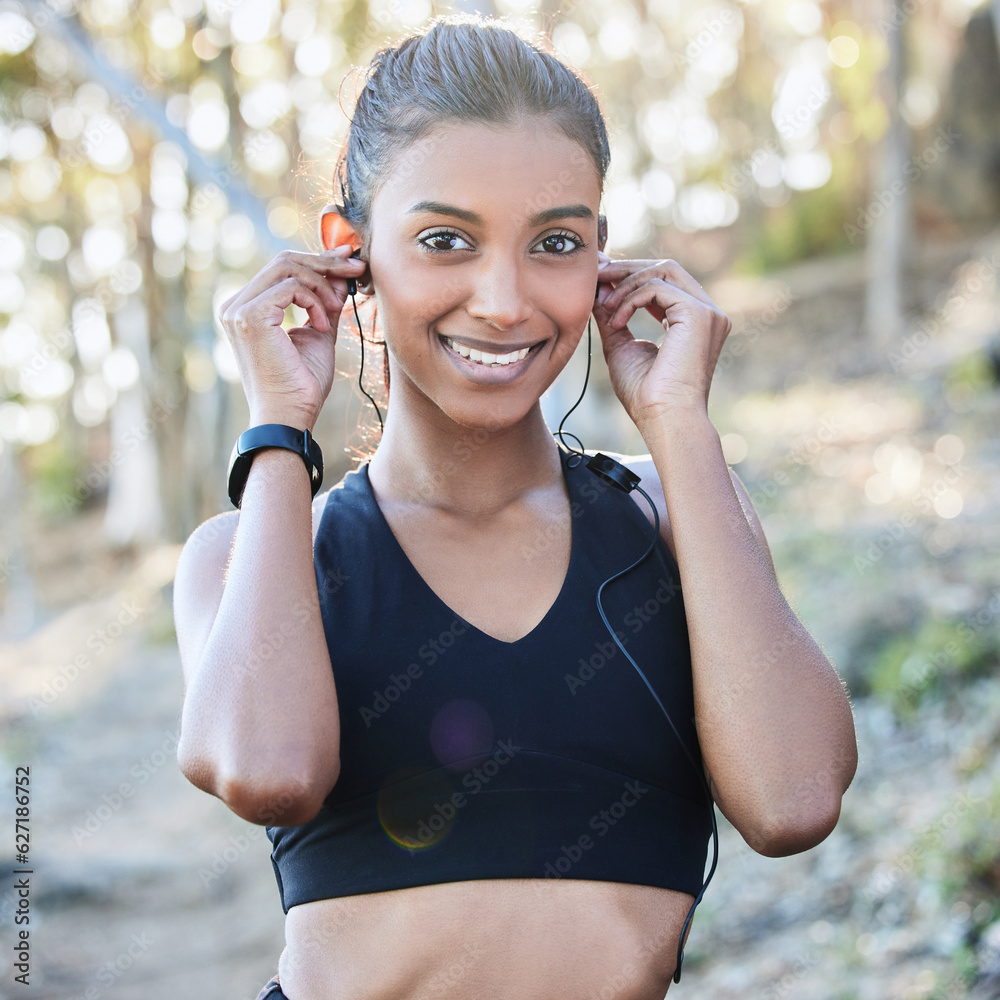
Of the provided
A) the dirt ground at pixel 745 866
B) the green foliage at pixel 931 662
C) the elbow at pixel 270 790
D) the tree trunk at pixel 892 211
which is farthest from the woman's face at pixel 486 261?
the tree trunk at pixel 892 211

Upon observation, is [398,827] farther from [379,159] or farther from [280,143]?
[280,143]

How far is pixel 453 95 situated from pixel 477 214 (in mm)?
261

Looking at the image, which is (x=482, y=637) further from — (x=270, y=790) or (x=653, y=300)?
(x=653, y=300)

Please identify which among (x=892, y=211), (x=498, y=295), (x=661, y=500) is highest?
(x=892, y=211)

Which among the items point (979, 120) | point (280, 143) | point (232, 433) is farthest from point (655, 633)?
point (979, 120)

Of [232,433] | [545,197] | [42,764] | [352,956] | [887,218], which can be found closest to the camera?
[352,956]

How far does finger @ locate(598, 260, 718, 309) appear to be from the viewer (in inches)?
90.3

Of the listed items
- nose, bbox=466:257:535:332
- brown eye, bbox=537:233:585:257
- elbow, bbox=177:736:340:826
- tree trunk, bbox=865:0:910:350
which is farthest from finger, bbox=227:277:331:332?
tree trunk, bbox=865:0:910:350

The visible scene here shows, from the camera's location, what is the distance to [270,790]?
174cm

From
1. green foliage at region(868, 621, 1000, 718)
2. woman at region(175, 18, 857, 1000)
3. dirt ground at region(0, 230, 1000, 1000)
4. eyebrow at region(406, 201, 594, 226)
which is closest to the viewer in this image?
woman at region(175, 18, 857, 1000)

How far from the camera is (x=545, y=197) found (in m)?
1.98

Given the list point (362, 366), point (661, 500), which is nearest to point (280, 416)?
point (362, 366)

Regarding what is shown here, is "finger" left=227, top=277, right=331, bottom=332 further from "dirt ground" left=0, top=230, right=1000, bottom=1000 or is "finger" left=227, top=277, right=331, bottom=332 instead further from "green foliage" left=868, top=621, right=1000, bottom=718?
"green foliage" left=868, top=621, right=1000, bottom=718

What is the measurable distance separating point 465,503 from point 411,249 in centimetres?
54
